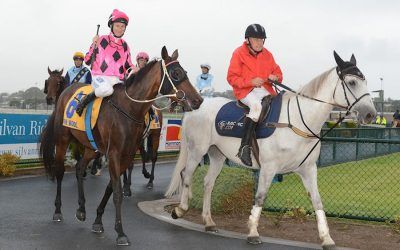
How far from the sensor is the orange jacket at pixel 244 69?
21.7ft

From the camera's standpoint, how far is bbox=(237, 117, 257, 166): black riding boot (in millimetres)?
6430

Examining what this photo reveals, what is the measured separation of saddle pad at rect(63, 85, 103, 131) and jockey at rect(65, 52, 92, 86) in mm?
3539

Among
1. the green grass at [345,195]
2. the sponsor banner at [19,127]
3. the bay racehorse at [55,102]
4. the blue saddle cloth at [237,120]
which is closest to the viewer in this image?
the blue saddle cloth at [237,120]

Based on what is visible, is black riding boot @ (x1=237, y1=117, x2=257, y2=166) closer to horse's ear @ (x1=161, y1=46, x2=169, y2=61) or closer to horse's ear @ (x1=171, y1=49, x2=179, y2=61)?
horse's ear @ (x1=171, y1=49, x2=179, y2=61)

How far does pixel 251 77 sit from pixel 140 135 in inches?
67.7

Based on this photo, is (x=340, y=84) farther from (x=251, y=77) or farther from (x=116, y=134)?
(x=116, y=134)

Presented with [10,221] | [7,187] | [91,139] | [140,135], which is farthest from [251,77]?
[7,187]

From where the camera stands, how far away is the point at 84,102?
6.90 m

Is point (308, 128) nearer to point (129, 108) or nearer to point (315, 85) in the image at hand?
point (315, 85)

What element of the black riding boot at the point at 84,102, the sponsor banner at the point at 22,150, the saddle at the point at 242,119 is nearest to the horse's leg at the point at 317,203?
the saddle at the point at 242,119

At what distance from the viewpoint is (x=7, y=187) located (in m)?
10.5

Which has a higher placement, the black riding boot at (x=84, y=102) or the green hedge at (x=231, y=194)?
the black riding boot at (x=84, y=102)

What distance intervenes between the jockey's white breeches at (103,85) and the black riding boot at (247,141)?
1.91 m

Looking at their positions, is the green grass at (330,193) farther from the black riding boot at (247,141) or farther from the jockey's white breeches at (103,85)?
the jockey's white breeches at (103,85)
